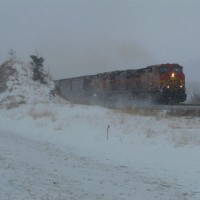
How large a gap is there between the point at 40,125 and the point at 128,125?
3981mm

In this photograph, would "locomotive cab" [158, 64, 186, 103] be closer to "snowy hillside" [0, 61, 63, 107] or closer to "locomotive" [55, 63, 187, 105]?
"locomotive" [55, 63, 187, 105]

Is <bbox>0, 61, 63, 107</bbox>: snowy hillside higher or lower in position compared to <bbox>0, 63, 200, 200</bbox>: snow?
higher

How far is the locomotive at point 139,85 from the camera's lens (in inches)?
1384

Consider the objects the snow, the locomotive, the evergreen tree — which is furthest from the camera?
the evergreen tree

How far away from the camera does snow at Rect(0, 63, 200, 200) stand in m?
7.73

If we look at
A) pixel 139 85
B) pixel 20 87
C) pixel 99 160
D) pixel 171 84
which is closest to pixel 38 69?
pixel 20 87

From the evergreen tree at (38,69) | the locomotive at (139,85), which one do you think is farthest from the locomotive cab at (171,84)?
the evergreen tree at (38,69)

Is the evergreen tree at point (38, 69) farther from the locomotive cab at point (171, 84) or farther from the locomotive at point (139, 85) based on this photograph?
the locomotive cab at point (171, 84)

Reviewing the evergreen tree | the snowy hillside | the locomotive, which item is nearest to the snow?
the snowy hillside

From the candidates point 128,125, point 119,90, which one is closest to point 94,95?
point 119,90

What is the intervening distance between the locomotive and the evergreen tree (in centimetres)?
540

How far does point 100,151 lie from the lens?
1250cm

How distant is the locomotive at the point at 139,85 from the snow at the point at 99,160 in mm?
14362

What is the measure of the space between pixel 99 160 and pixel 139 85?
28.4 metres
